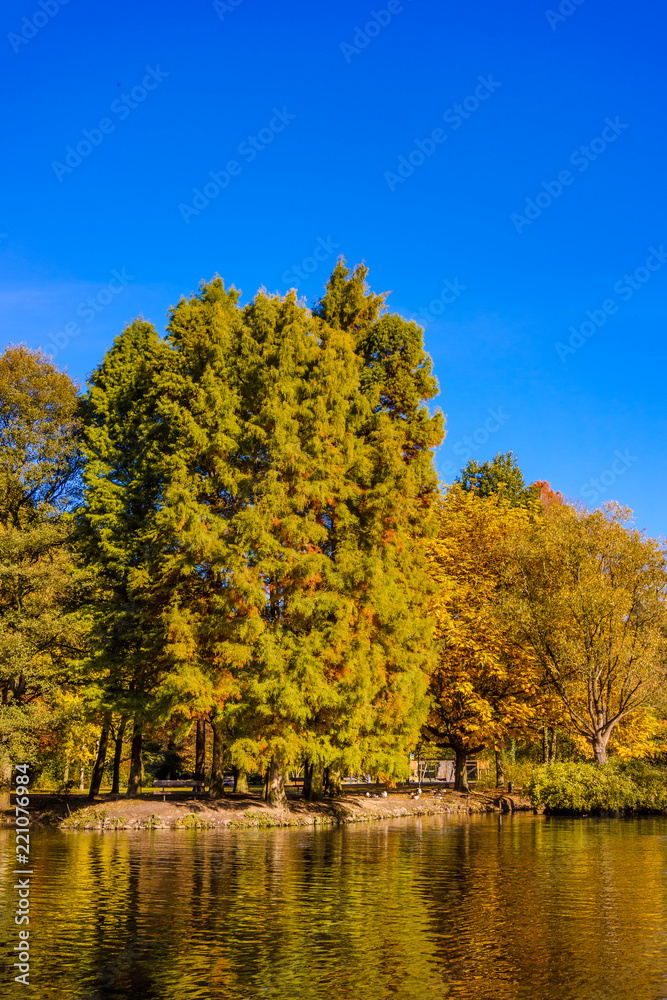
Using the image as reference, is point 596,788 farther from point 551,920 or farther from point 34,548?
point 551,920

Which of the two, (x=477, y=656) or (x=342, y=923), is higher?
Result: (x=477, y=656)

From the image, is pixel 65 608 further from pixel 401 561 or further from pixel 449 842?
pixel 449 842

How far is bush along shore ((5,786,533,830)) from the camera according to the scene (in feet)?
103

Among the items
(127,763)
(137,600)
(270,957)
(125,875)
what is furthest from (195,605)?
(127,763)

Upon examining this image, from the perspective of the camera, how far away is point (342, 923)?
12555 mm

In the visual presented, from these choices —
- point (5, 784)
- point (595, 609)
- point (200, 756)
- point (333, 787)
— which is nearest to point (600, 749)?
point (595, 609)

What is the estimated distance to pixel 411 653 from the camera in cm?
3959

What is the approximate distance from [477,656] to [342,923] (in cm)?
3420

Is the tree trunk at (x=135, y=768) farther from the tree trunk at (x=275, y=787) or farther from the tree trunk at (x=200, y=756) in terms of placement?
the tree trunk at (x=275, y=787)

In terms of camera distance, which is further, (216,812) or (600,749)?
(600,749)

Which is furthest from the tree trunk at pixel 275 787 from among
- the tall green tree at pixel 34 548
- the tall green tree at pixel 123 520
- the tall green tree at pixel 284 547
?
the tall green tree at pixel 34 548

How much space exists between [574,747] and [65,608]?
34059 mm

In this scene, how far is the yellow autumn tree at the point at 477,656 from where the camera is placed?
150ft

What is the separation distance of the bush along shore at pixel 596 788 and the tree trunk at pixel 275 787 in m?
12.2
